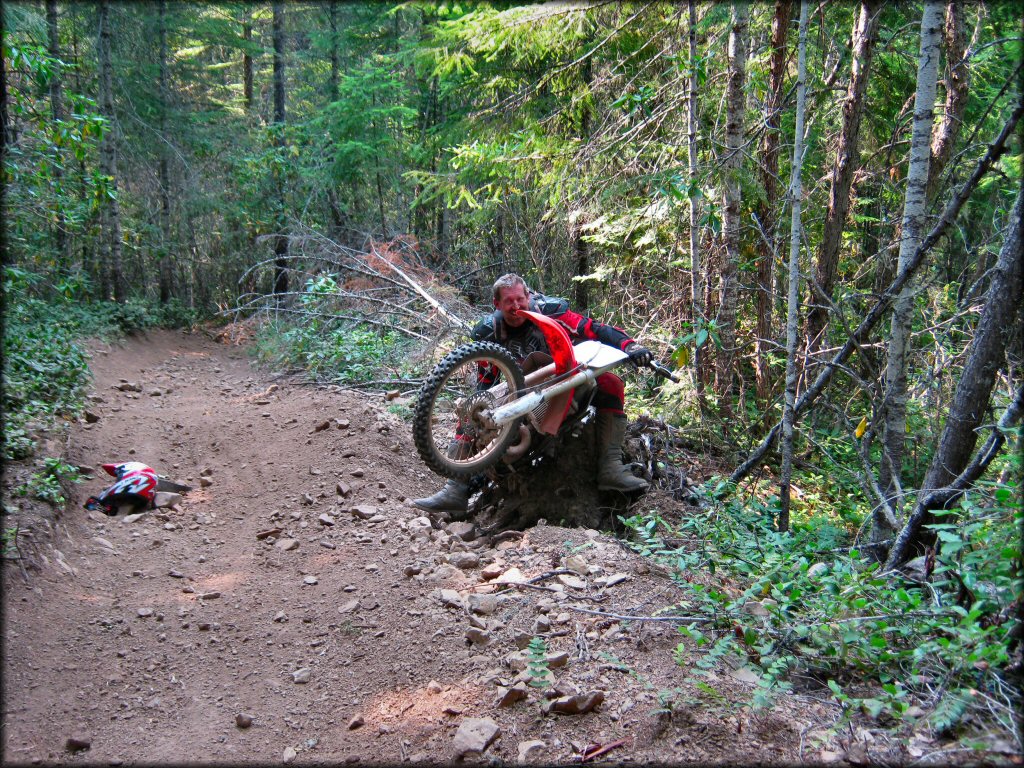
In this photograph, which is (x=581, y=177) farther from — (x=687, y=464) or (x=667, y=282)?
(x=687, y=464)

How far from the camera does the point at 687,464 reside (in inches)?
265

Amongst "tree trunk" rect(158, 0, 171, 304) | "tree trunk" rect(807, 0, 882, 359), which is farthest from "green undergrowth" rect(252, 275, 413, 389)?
"tree trunk" rect(158, 0, 171, 304)

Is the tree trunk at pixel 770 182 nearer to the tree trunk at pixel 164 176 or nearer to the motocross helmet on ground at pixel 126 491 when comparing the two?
the motocross helmet on ground at pixel 126 491

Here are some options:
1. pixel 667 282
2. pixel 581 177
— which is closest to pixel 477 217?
pixel 581 177

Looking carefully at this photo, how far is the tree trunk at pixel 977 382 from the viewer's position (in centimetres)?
330

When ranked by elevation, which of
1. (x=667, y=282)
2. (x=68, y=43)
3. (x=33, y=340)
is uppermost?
(x=68, y=43)

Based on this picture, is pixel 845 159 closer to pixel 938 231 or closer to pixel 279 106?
pixel 938 231

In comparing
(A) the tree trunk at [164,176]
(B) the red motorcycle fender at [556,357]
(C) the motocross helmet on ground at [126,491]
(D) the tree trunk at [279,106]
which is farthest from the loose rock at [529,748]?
(A) the tree trunk at [164,176]

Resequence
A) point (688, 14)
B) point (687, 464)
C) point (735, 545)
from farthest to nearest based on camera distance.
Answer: point (688, 14), point (687, 464), point (735, 545)

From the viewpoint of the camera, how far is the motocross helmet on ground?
5078mm

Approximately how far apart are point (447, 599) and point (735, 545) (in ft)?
5.73

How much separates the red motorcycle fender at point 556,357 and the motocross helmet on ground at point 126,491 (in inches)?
124

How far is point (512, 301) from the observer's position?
5035 millimetres

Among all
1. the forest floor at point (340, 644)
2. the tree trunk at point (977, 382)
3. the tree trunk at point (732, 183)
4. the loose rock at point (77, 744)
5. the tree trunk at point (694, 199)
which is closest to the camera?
the forest floor at point (340, 644)
